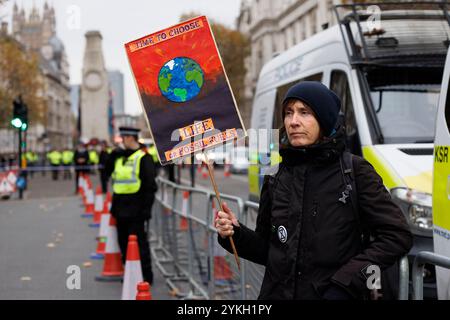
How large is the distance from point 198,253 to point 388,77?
2.77 meters

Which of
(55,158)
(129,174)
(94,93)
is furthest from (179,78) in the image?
(94,93)

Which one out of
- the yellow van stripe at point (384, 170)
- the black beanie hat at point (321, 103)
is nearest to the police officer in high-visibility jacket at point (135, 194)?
the yellow van stripe at point (384, 170)

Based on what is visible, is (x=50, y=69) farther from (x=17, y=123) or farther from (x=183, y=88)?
(x=183, y=88)

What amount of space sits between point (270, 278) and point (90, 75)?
56.1m

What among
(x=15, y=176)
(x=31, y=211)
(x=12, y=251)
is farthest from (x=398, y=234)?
(x=15, y=176)

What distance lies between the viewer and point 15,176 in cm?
2475

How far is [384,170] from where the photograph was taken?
21.8ft

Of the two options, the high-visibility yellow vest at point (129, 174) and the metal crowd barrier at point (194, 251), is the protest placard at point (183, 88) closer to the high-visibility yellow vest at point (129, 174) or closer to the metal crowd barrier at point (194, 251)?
the metal crowd barrier at point (194, 251)

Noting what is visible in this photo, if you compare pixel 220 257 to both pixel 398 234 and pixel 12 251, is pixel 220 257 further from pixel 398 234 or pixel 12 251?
pixel 12 251

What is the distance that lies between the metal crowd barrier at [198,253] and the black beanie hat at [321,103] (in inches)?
96.0

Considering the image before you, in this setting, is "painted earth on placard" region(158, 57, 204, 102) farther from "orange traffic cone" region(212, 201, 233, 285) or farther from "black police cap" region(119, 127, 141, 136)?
"black police cap" region(119, 127, 141, 136)

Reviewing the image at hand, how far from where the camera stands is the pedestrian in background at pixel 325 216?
296cm

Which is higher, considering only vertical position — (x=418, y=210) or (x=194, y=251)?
(x=418, y=210)
